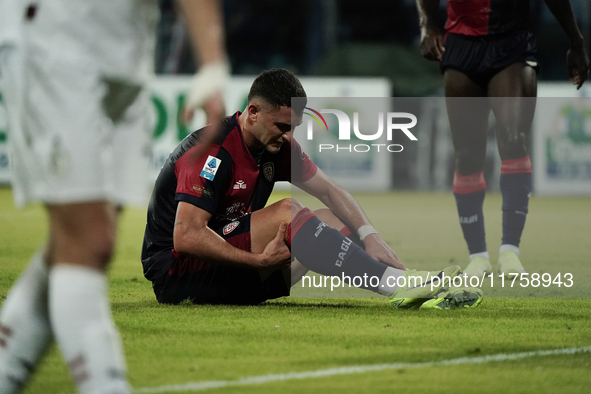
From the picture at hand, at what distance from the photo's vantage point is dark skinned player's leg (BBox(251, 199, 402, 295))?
153 inches

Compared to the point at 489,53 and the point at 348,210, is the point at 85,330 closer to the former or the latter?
the point at 348,210

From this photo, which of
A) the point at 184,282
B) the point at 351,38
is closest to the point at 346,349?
the point at 184,282

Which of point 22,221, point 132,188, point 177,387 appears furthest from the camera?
point 22,221

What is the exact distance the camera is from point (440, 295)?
4.05 metres

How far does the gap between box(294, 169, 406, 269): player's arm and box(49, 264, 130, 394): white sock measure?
231 cm

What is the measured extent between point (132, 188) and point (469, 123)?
145 inches

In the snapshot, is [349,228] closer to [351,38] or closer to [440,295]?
[440,295]

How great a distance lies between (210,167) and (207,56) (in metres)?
1.94

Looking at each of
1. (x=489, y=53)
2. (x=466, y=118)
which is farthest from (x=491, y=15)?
(x=466, y=118)

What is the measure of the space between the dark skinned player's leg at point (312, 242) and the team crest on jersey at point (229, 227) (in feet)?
0.25

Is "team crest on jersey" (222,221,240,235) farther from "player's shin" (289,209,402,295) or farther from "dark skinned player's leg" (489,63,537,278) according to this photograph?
"dark skinned player's leg" (489,63,537,278)

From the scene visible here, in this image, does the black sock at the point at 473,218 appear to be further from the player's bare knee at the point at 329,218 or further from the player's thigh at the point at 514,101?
the player's bare knee at the point at 329,218

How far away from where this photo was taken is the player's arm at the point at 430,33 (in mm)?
5352

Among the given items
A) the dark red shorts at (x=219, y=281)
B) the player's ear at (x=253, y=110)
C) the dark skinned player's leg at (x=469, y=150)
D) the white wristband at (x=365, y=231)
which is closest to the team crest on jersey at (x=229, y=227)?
the dark red shorts at (x=219, y=281)
